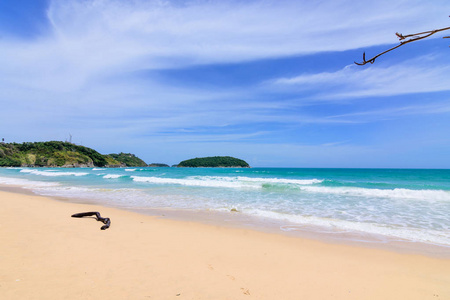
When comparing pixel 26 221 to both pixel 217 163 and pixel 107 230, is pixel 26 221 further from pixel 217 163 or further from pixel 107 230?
pixel 217 163

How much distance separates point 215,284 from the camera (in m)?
3.19

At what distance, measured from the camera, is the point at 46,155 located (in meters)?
97.9

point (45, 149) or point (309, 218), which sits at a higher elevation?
point (45, 149)

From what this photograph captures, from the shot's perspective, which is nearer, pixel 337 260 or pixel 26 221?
pixel 337 260

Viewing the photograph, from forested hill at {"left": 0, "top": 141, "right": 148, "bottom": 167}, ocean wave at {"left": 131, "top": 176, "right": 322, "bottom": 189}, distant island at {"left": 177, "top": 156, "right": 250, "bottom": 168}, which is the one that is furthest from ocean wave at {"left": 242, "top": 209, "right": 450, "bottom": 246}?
distant island at {"left": 177, "top": 156, "right": 250, "bottom": 168}

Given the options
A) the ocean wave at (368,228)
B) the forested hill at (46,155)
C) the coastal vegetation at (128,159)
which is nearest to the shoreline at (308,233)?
the ocean wave at (368,228)

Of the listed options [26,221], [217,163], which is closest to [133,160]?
[217,163]

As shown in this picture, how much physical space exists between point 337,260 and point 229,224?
11.5ft

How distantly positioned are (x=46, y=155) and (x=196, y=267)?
118 meters

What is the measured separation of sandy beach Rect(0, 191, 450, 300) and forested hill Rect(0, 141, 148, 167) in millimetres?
106238

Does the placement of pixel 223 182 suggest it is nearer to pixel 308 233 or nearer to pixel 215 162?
pixel 308 233

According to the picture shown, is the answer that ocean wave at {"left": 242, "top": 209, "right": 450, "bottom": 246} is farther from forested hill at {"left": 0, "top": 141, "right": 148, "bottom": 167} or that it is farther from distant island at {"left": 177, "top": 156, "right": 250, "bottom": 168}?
distant island at {"left": 177, "top": 156, "right": 250, "bottom": 168}

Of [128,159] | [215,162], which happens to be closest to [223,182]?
[215,162]

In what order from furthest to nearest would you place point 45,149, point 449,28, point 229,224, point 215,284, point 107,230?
point 45,149 → point 229,224 → point 107,230 → point 215,284 → point 449,28
